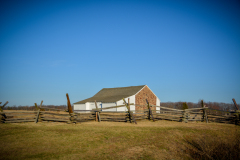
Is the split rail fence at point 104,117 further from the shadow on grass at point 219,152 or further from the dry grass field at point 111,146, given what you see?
the shadow on grass at point 219,152

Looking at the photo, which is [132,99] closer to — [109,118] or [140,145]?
[109,118]

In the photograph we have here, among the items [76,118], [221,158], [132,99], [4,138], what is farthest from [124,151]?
[132,99]

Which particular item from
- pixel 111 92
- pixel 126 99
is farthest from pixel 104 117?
pixel 111 92

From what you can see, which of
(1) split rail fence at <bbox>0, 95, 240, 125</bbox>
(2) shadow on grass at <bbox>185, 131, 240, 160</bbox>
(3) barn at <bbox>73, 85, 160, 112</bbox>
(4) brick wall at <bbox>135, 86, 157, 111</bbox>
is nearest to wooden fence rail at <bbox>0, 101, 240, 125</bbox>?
(1) split rail fence at <bbox>0, 95, 240, 125</bbox>

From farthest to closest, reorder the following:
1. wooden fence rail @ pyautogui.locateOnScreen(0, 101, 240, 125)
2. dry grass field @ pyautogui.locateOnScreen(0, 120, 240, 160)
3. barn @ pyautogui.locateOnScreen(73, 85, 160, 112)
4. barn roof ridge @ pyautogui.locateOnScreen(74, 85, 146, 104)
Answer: barn roof ridge @ pyautogui.locateOnScreen(74, 85, 146, 104) < barn @ pyautogui.locateOnScreen(73, 85, 160, 112) < wooden fence rail @ pyautogui.locateOnScreen(0, 101, 240, 125) < dry grass field @ pyautogui.locateOnScreen(0, 120, 240, 160)

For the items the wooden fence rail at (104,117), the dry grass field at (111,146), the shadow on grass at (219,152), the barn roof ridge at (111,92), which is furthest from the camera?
the barn roof ridge at (111,92)

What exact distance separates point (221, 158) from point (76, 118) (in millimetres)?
12815

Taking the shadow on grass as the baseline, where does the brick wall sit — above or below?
above

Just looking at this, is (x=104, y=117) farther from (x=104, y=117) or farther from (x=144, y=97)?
(x=144, y=97)

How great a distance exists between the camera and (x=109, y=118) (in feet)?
61.6

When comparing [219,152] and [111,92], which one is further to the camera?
[111,92]

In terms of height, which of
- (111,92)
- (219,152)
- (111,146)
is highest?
(111,92)

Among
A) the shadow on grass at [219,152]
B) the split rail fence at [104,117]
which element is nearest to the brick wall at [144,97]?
the split rail fence at [104,117]

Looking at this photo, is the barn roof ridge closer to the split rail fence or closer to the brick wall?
the brick wall
